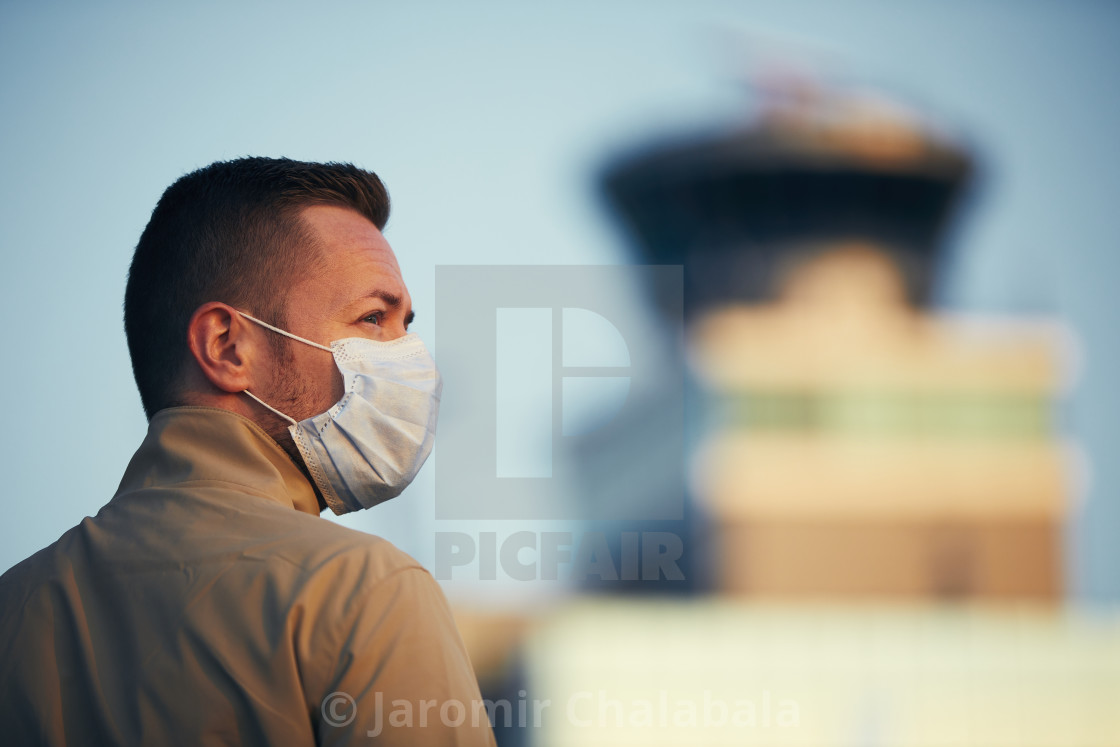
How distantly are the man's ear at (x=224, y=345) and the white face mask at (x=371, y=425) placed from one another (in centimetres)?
2

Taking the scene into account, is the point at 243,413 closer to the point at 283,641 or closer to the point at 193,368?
the point at 193,368

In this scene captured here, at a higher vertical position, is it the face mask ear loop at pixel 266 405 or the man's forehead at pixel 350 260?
the man's forehead at pixel 350 260

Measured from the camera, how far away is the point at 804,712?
15930 millimetres

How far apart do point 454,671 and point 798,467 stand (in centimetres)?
1879

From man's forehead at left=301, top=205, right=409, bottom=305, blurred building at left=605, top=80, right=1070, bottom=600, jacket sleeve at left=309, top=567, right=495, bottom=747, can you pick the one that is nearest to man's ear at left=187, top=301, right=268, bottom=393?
man's forehead at left=301, top=205, right=409, bottom=305

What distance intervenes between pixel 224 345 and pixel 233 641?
2.02ft

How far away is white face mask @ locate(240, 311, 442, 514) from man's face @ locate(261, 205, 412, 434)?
18 millimetres

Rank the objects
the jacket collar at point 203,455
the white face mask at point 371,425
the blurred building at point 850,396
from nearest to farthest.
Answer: the jacket collar at point 203,455 → the white face mask at point 371,425 → the blurred building at point 850,396

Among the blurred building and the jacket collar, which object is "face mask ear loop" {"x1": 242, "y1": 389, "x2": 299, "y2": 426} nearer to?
the jacket collar

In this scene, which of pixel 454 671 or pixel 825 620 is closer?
pixel 454 671

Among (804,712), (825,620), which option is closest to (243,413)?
(804,712)

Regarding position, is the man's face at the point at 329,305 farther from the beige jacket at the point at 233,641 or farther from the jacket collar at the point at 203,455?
the beige jacket at the point at 233,641

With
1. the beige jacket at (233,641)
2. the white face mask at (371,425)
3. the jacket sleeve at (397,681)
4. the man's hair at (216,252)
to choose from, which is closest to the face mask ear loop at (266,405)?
the white face mask at (371,425)

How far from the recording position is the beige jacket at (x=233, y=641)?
3.31ft
